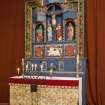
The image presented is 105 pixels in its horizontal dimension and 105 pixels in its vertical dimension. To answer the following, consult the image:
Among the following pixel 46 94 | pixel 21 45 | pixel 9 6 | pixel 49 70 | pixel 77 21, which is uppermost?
pixel 9 6

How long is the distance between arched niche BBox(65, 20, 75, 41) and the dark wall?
111 centimetres

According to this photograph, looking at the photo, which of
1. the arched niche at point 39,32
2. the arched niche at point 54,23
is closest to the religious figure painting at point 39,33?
the arched niche at point 39,32

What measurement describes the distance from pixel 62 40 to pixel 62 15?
55 cm

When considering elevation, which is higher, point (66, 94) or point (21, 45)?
point (21, 45)

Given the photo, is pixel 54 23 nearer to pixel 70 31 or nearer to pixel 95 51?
pixel 70 31

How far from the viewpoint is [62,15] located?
5984 millimetres

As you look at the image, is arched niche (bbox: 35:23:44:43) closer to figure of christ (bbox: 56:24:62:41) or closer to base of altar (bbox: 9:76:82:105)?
figure of christ (bbox: 56:24:62:41)

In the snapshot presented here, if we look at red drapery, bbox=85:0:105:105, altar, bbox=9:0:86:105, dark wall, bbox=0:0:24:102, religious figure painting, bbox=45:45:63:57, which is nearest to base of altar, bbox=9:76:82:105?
altar, bbox=9:0:86:105

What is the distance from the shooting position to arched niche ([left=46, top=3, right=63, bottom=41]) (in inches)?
236

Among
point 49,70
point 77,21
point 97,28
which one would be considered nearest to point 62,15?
point 77,21

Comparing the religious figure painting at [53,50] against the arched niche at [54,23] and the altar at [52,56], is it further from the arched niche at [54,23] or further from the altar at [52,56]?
the arched niche at [54,23]

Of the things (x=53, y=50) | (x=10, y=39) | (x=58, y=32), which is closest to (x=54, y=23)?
(x=58, y=32)

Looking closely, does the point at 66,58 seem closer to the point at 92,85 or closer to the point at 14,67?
the point at 92,85

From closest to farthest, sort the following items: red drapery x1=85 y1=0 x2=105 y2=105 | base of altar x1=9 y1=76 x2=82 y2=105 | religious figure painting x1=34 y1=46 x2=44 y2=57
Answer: base of altar x1=9 y1=76 x2=82 y2=105 < red drapery x1=85 y1=0 x2=105 y2=105 < religious figure painting x1=34 y1=46 x2=44 y2=57
